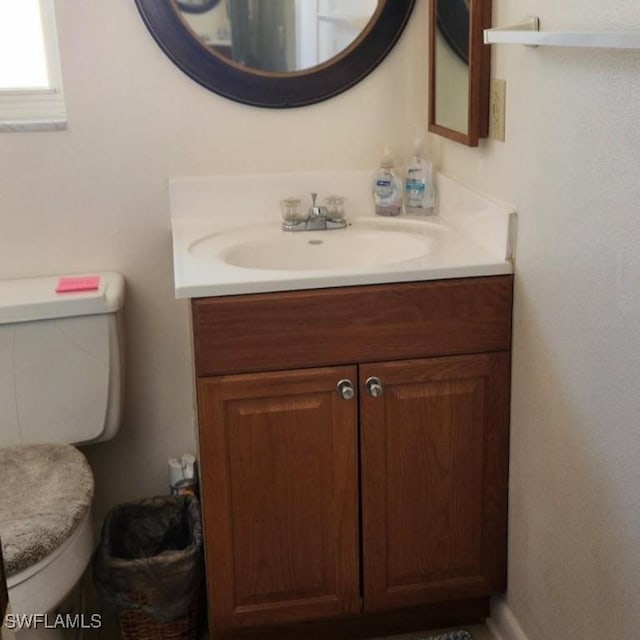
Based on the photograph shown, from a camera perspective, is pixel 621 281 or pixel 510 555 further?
pixel 510 555

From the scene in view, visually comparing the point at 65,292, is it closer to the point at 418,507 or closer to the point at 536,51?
the point at 418,507

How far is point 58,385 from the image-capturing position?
1935 millimetres

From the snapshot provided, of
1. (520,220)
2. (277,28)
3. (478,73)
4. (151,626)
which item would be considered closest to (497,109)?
(478,73)

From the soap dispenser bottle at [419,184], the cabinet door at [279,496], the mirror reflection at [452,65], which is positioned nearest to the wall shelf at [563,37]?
the mirror reflection at [452,65]

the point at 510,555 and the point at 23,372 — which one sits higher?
the point at 23,372

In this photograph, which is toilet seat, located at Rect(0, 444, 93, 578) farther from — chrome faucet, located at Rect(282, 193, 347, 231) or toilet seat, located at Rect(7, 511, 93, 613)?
chrome faucet, located at Rect(282, 193, 347, 231)

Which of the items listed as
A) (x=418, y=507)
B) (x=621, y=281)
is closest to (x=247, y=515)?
(x=418, y=507)

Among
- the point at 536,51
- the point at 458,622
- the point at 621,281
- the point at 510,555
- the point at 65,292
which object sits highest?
the point at 536,51

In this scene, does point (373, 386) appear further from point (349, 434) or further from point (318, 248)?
point (318, 248)

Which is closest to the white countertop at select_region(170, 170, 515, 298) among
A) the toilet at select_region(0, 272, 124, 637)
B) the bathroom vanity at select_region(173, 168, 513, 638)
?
the bathroom vanity at select_region(173, 168, 513, 638)

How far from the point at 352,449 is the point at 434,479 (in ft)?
0.62

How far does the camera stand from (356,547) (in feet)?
5.85

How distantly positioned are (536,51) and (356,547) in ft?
3.37

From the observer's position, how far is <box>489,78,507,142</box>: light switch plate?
1641 mm
